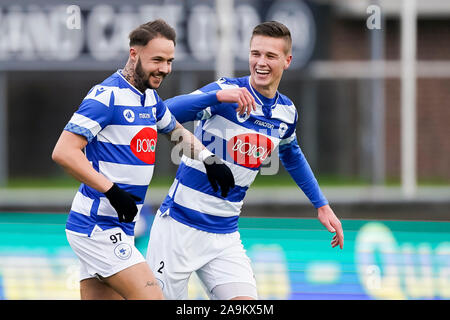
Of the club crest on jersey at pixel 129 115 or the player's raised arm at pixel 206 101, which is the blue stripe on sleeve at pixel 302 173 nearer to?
the player's raised arm at pixel 206 101

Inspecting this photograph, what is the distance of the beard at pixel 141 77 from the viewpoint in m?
3.86

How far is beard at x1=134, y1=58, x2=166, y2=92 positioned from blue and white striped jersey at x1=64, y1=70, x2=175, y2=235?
0.03 m

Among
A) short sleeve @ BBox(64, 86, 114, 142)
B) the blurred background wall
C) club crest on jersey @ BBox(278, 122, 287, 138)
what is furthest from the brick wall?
short sleeve @ BBox(64, 86, 114, 142)

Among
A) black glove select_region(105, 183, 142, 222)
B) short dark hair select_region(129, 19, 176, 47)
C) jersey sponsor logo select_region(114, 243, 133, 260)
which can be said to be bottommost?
jersey sponsor logo select_region(114, 243, 133, 260)

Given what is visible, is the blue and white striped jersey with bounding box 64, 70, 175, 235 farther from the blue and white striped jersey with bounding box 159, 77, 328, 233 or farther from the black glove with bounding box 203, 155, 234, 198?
the blue and white striped jersey with bounding box 159, 77, 328, 233

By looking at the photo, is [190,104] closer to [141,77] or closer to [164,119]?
[164,119]

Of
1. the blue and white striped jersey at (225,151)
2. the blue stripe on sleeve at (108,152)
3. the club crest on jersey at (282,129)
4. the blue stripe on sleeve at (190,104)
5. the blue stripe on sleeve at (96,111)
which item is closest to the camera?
the blue stripe on sleeve at (96,111)

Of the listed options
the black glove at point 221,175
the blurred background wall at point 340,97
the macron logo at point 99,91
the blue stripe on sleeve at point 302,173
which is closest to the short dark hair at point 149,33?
the macron logo at point 99,91

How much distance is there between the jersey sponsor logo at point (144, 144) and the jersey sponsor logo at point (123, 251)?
41cm

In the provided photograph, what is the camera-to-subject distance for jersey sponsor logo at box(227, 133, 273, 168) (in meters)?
4.43

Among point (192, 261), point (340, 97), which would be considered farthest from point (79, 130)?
point (340, 97)

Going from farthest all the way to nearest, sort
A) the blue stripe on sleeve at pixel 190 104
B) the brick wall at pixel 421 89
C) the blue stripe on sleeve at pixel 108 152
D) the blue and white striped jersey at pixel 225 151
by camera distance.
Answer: the brick wall at pixel 421 89
the blue and white striped jersey at pixel 225 151
the blue stripe on sleeve at pixel 190 104
the blue stripe on sleeve at pixel 108 152

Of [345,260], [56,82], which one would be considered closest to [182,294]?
[345,260]
